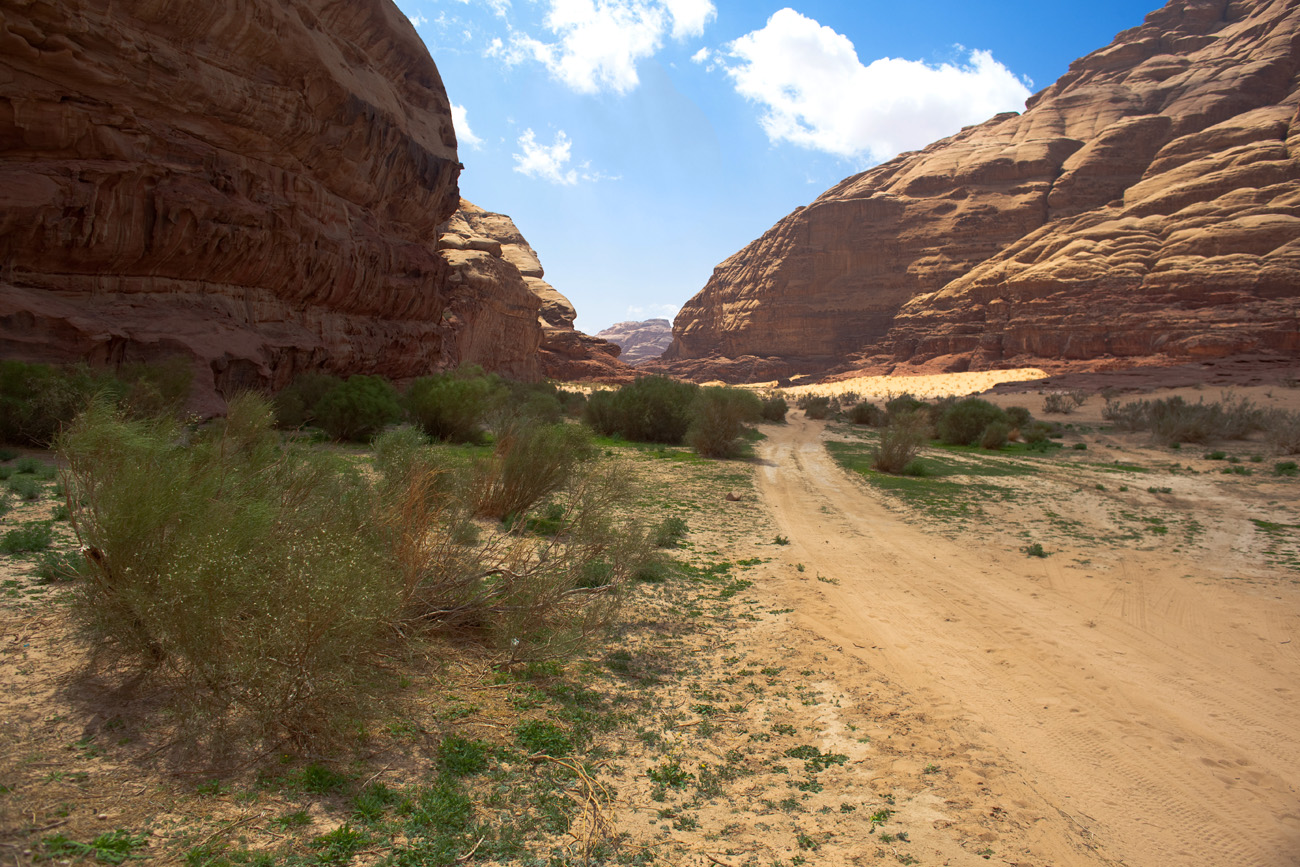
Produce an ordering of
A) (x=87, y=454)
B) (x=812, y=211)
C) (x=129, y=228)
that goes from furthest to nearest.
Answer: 1. (x=812, y=211)
2. (x=129, y=228)
3. (x=87, y=454)

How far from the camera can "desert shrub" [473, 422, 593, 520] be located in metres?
7.85

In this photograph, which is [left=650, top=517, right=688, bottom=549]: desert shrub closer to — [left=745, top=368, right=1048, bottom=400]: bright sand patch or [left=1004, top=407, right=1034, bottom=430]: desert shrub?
[left=1004, top=407, right=1034, bottom=430]: desert shrub

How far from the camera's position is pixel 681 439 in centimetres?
2134

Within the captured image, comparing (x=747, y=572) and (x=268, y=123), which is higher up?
(x=268, y=123)

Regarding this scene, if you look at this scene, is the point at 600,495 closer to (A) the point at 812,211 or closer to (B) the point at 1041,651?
(B) the point at 1041,651

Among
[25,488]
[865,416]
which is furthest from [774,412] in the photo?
[25,488]

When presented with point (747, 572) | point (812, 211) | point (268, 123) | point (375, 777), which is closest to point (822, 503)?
point (747, 572)

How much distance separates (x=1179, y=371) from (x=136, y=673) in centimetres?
6110

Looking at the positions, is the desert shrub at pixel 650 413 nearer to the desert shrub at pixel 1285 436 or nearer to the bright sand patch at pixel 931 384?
the desert shrub at pixel 1285 436

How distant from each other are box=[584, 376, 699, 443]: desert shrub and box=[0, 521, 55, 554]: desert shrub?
16.5 m

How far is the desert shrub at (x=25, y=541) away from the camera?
4852mm

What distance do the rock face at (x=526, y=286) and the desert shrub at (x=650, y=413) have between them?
86.9ft

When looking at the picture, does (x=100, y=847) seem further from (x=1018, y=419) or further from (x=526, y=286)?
(x=526, y=286)

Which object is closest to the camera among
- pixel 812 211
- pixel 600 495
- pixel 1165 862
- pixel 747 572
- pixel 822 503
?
pixel 1165 862
